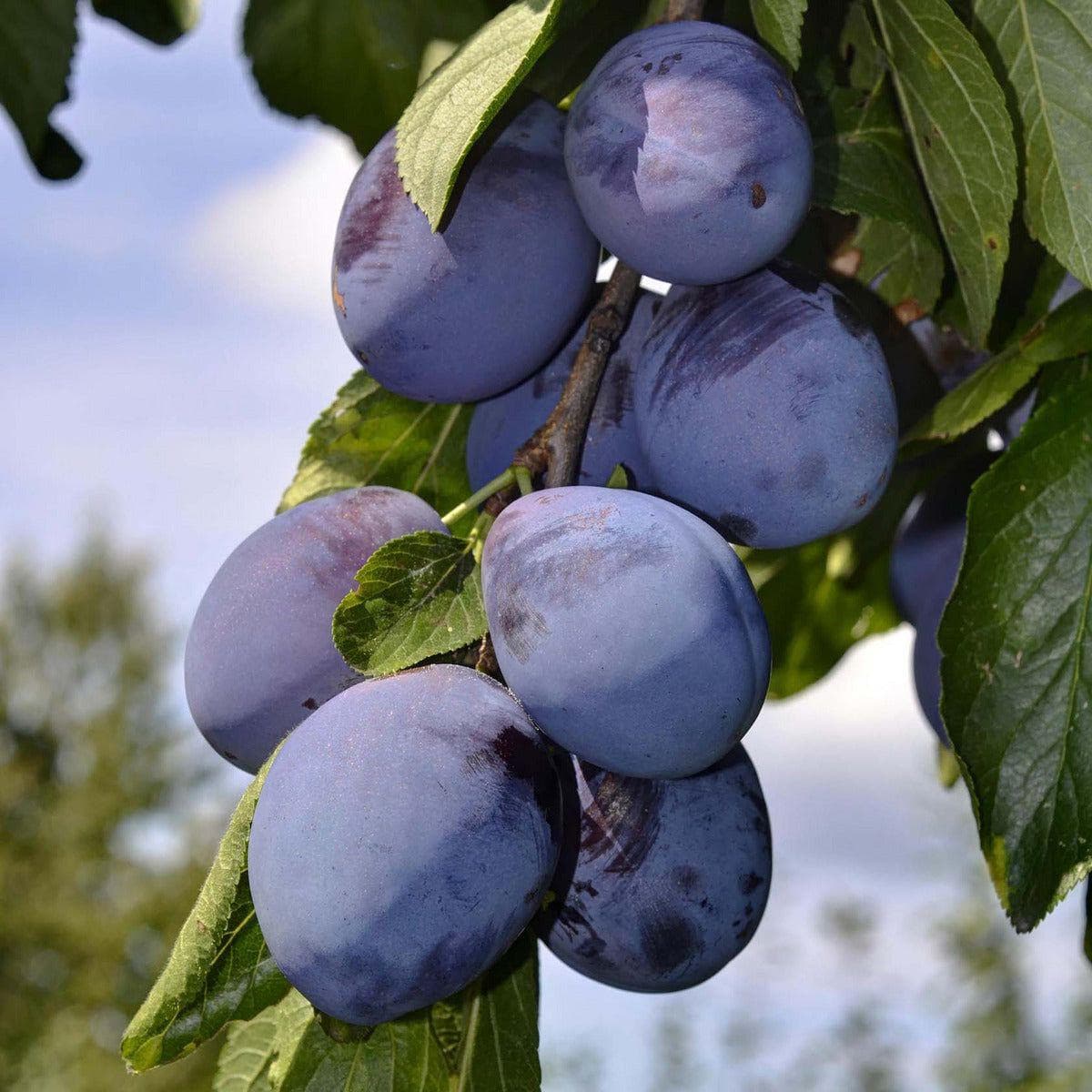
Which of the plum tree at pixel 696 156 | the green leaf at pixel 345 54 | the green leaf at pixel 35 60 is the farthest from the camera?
the green leaf at pixel 345 54

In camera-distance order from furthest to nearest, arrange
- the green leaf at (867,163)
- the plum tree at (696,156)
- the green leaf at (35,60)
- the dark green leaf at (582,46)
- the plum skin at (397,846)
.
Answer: the green leaf at (35,60), the dark green leaf at (582,46), the green leaf at (867,163), the plum tree at (696,156), the plum skin at (397,846)

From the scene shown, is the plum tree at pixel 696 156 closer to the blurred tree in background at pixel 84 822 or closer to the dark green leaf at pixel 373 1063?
the dark green leaf at pixel 373 1063

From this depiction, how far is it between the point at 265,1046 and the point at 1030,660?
1.67ft

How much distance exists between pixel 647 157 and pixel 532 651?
0.89 feet

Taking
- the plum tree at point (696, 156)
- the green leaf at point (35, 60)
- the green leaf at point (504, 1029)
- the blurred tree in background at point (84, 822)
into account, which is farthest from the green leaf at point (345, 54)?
the blurred tree in background at point (84, 822)

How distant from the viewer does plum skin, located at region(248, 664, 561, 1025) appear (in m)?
0.58

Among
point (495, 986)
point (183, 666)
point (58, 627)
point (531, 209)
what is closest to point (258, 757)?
point (183, 666)

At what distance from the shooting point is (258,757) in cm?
75

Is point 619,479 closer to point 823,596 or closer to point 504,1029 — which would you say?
point 504,1029

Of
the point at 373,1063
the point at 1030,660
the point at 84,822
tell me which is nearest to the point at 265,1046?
the point at 373,1063

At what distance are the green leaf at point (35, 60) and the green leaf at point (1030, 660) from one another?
847 mm

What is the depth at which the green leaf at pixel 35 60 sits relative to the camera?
113 cm

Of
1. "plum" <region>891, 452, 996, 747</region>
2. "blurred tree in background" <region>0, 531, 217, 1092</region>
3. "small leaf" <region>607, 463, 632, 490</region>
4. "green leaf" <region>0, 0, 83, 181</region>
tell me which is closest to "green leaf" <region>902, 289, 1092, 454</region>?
"plum" <region>891, 452, 996, 747</region>

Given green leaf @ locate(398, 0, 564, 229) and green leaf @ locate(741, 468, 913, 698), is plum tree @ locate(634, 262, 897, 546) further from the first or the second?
green leaf @ locate(741, 468, 913, 698)
